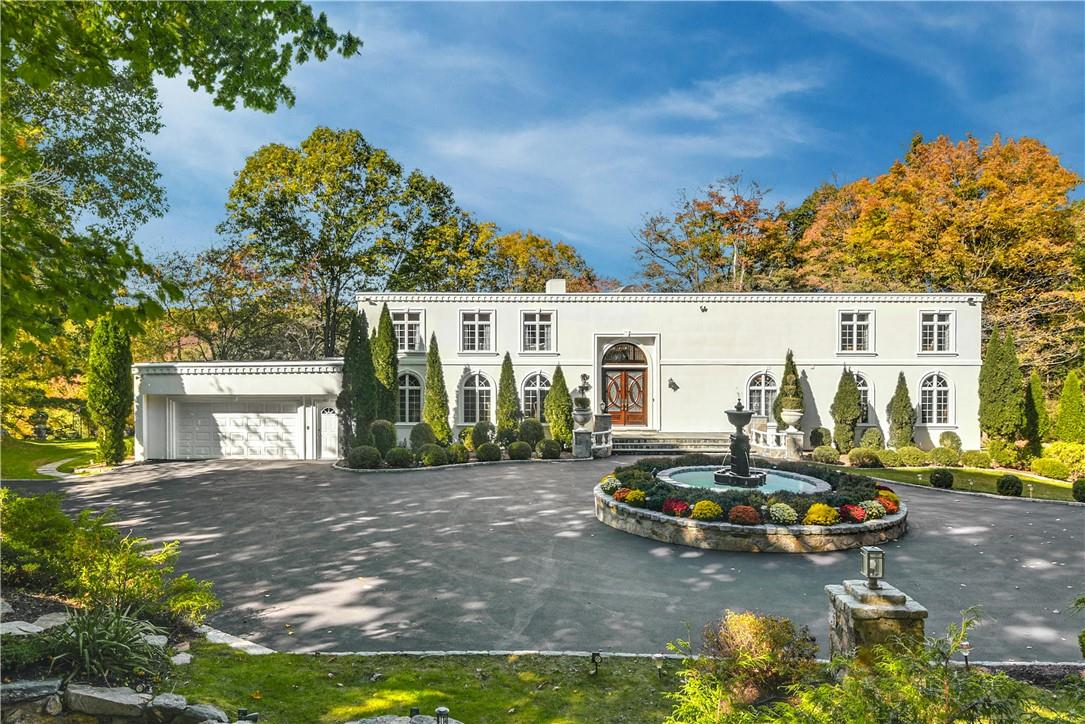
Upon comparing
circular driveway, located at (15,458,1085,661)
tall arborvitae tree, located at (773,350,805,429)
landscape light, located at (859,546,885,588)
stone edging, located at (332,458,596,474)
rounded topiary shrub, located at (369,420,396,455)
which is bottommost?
stone edging, located at (332,458,596,474)

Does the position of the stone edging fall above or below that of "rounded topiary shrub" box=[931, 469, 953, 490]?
below

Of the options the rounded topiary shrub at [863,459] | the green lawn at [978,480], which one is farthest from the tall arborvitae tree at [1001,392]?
the rounded topiary shrub at [863,459]

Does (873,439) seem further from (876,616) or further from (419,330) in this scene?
(876,616)

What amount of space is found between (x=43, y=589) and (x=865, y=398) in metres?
26.2

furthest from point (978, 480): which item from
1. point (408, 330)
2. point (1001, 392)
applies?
point (408, 330)

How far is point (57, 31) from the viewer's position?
5.04 m

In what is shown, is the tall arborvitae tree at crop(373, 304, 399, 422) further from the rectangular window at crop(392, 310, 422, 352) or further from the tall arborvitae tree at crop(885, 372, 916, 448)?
the tall arborvitae tree at crop(885, 372, 916, 448)

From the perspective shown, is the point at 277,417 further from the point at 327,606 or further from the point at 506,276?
the point at 506,276

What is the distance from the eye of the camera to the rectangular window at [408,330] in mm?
24062

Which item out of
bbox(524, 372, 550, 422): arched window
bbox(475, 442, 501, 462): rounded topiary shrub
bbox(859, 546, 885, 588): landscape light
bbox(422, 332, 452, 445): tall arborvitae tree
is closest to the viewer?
bbox(859, 546, 885, 588): landscape light

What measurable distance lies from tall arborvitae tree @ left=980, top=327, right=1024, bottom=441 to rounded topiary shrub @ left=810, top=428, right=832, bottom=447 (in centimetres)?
638

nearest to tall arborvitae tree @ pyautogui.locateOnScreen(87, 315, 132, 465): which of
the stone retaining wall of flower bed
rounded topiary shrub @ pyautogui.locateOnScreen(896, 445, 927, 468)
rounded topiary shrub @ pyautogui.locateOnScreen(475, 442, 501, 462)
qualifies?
rounded topiary shrub @ pyautogui.locateOnScreen(475, 442, 501, 462)

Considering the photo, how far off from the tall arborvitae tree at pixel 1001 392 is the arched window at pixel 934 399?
1244 mm

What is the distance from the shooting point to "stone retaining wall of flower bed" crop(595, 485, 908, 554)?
32.8ft
